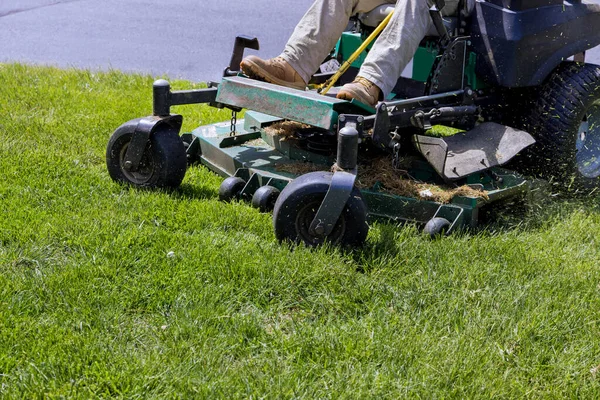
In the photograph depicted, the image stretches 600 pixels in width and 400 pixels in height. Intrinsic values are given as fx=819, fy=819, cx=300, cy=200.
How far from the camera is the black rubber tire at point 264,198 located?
3553 millimetres

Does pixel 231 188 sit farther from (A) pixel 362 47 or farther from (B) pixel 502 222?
(B) pixel 502 222

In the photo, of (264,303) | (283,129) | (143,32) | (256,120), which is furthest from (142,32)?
(264,303)

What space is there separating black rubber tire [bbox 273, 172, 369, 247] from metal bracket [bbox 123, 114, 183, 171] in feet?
2.78

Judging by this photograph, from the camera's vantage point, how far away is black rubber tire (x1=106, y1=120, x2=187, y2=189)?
3697mm

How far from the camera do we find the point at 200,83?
6277 mm

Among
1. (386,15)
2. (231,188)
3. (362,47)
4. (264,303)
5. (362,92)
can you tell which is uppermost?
(386,15)

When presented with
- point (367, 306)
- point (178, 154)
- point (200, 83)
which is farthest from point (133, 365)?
point (200, 83)

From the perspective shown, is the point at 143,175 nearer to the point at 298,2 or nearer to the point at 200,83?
the point at 200,83

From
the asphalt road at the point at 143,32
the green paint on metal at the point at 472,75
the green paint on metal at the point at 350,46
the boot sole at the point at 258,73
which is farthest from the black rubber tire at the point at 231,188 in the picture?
the asphalt road at the point at 143,32

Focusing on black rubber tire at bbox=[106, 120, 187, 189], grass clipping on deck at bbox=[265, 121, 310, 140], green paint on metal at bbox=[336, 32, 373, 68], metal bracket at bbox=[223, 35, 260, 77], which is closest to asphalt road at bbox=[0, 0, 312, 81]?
metal bracket at bbox=[223, 35, 260, 77]

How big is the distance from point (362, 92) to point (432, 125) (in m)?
0.39

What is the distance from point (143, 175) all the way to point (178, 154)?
222mm

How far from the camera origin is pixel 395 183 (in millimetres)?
3645

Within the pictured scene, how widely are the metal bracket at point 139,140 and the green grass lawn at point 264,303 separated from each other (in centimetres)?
14
